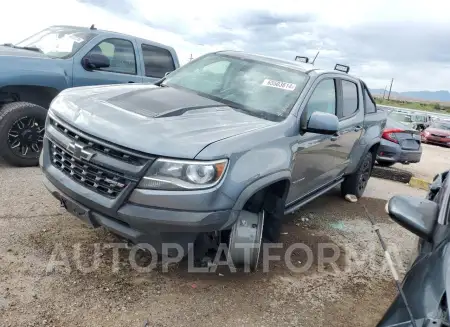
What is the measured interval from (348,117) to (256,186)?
101 inches

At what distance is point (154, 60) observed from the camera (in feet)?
22.5

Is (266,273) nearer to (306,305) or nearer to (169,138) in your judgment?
(306,305)

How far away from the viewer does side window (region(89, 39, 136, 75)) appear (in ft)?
20.2

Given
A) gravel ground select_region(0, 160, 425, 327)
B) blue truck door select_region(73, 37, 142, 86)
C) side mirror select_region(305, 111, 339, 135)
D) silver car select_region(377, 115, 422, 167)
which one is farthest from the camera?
silver car select_region(377, 115, 422, 167)

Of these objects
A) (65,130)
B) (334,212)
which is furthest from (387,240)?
(65,130)

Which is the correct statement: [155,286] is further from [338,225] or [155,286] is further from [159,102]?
[338,225]

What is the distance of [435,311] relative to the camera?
1.67m

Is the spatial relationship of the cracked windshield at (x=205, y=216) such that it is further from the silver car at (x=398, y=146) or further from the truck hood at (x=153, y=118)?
the silver car at (x=398, y=146)

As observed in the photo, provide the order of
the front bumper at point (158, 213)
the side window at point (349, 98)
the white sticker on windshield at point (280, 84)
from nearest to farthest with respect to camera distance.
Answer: the front bumper at point (158, 213), the white sticker on windshield at point (280, 84), the side window at point (349, 98)

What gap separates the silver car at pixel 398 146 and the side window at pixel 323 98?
→ 437cm

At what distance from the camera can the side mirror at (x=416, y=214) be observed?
222 centimetres

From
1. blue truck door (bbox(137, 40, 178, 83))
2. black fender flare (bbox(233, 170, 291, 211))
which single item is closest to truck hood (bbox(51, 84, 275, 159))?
black fender flare (bbox(233, 170, 291, 211))

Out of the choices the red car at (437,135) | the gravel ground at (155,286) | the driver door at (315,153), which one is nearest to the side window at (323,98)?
the driver door at (315,153)

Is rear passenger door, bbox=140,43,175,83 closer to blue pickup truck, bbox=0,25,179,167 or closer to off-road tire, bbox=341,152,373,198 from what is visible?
blue pickup truck, bbox=0,25,179,167
